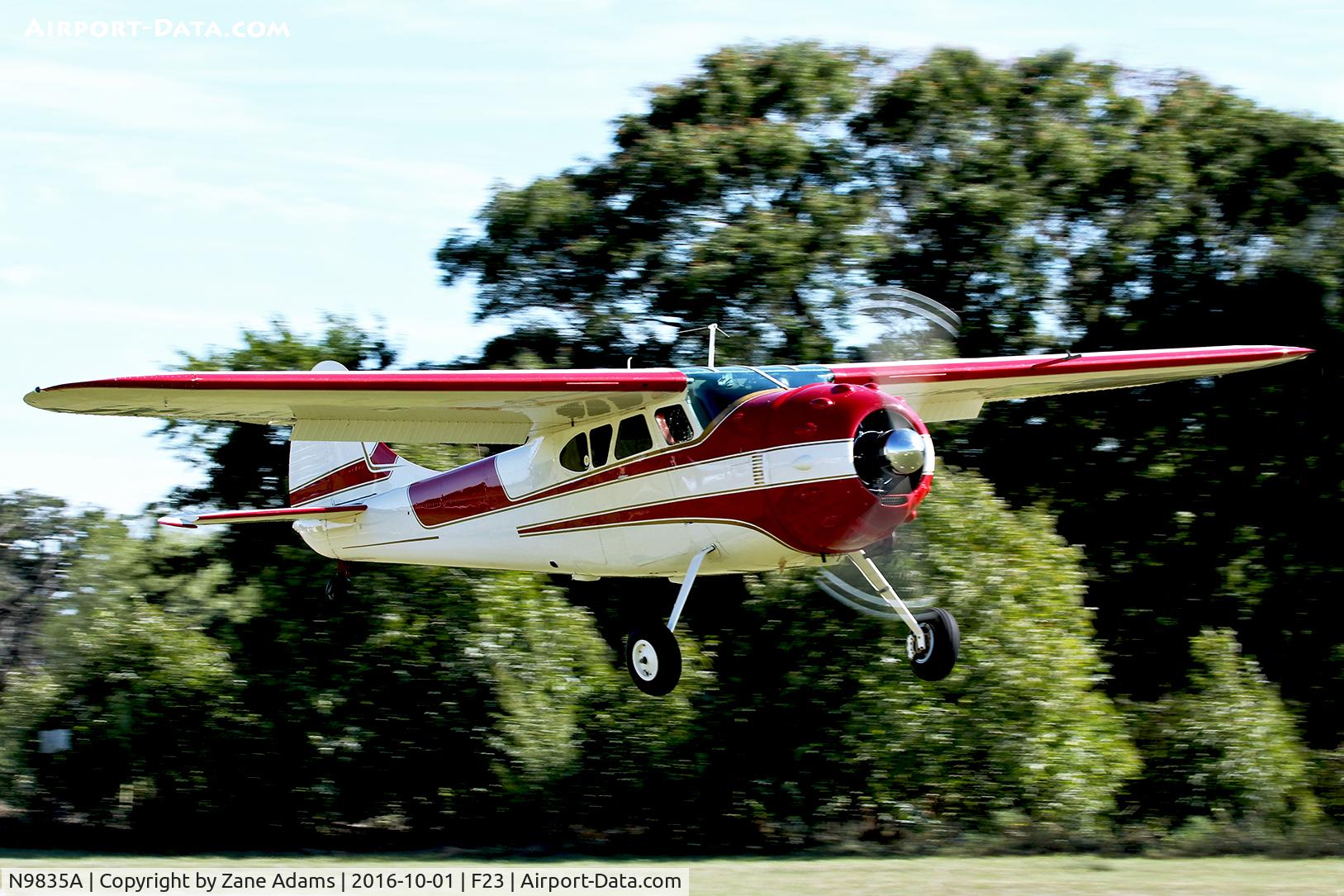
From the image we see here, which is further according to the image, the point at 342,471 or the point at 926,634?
the point at 342,471

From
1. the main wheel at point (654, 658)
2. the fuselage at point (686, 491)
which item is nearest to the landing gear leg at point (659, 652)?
the main wheel at point (654, 658)

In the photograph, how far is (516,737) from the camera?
21.6 meters

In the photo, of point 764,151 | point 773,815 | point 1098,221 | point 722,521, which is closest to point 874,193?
point 764,151

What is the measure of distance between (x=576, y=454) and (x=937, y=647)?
359 cm

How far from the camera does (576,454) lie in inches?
515

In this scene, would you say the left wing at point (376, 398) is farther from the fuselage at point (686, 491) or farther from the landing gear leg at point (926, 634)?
the landing gear leg at point (926, 634)

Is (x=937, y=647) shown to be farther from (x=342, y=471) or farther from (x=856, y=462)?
(x=342, y=471)

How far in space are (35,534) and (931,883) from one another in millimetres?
23779


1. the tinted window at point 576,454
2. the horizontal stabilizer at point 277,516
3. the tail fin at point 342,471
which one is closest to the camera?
the tinted window at point 576,454

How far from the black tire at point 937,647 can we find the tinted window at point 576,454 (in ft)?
10.6

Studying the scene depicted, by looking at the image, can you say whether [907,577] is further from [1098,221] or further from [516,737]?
[1098,221]

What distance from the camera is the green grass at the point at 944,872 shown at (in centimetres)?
1524

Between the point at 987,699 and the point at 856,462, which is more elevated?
the point at 856,462

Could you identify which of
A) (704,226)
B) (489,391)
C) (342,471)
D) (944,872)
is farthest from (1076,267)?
(489,391)
